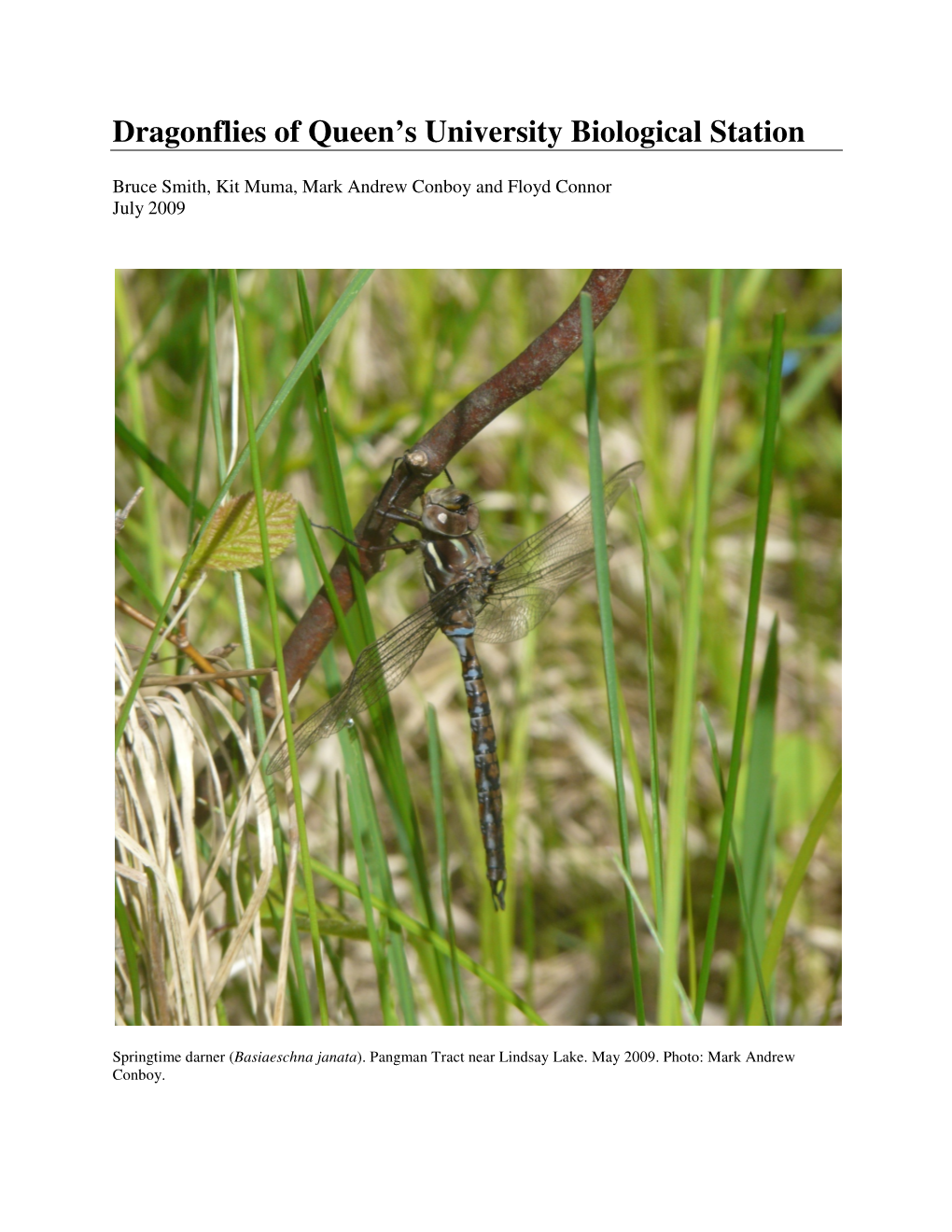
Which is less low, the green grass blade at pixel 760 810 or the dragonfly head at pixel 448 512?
the dragonfly head at pixel 448 512

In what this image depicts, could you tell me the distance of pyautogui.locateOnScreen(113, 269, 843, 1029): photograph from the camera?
1.16 m

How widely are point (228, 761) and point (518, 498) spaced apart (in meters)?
1.63

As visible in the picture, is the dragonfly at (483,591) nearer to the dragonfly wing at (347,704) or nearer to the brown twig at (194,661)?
the dragonfly wing at (347,704)

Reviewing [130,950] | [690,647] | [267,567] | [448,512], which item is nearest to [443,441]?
[267,567]

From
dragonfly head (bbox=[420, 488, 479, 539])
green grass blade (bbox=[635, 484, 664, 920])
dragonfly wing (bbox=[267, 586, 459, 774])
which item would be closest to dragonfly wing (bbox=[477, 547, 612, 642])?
dragonfly head (bbox=[420, 488, 479, 539])

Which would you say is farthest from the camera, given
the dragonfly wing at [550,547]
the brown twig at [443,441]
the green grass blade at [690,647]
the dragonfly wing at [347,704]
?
the dragonfly wing at [550,547]

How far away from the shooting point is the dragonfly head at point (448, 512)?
5.36ft

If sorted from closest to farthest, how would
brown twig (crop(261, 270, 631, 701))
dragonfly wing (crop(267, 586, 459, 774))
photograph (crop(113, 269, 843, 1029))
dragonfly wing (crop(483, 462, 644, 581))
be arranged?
brown twig (crop(261, 270, 631, 701))
photograph (crop(113, 269, 843, 1029))
dragonfly wing (crop(267, 586, 459, 774))
dragonfly wing (crop(483, 462, 644, 581))

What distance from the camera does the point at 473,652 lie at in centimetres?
184

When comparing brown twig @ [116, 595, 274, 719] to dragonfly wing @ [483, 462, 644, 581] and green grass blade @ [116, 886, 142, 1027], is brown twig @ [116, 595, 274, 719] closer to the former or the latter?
green grass blade @ [116, 886, 142, 1027]

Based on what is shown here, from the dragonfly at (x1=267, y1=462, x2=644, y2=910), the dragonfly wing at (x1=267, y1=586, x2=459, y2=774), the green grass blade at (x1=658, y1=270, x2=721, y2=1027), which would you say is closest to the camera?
the green grass blade at (x1=658, y1=270, x2=721, y2=1027)
